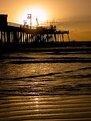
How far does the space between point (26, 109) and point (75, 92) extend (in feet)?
7.88

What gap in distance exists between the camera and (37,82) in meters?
11.2

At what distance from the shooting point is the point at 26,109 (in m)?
6.46

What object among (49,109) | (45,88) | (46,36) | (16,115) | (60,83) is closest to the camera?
(16,115)

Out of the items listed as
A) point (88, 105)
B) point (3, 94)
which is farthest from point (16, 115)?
point (3, 94)

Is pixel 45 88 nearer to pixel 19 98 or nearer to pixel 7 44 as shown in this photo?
pixel 19 98

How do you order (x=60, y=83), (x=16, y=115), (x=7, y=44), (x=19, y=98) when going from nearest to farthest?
(x=16, y=115), (x=19, y=98), (x=60, y=83), (x=7, y=44)

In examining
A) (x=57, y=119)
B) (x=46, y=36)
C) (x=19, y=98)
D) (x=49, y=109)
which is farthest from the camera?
(x=46, y=36)

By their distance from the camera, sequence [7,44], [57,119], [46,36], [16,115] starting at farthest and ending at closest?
[46,36]
[7,44]
[16,115]
[57,119]

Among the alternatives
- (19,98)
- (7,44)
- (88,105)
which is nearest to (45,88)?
(19,98)

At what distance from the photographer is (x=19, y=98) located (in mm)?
7855

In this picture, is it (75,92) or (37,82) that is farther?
(37,82)

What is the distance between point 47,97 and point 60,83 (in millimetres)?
2759

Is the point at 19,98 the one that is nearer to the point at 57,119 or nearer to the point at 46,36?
the point at 57,119

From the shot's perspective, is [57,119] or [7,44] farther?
[7,44]
